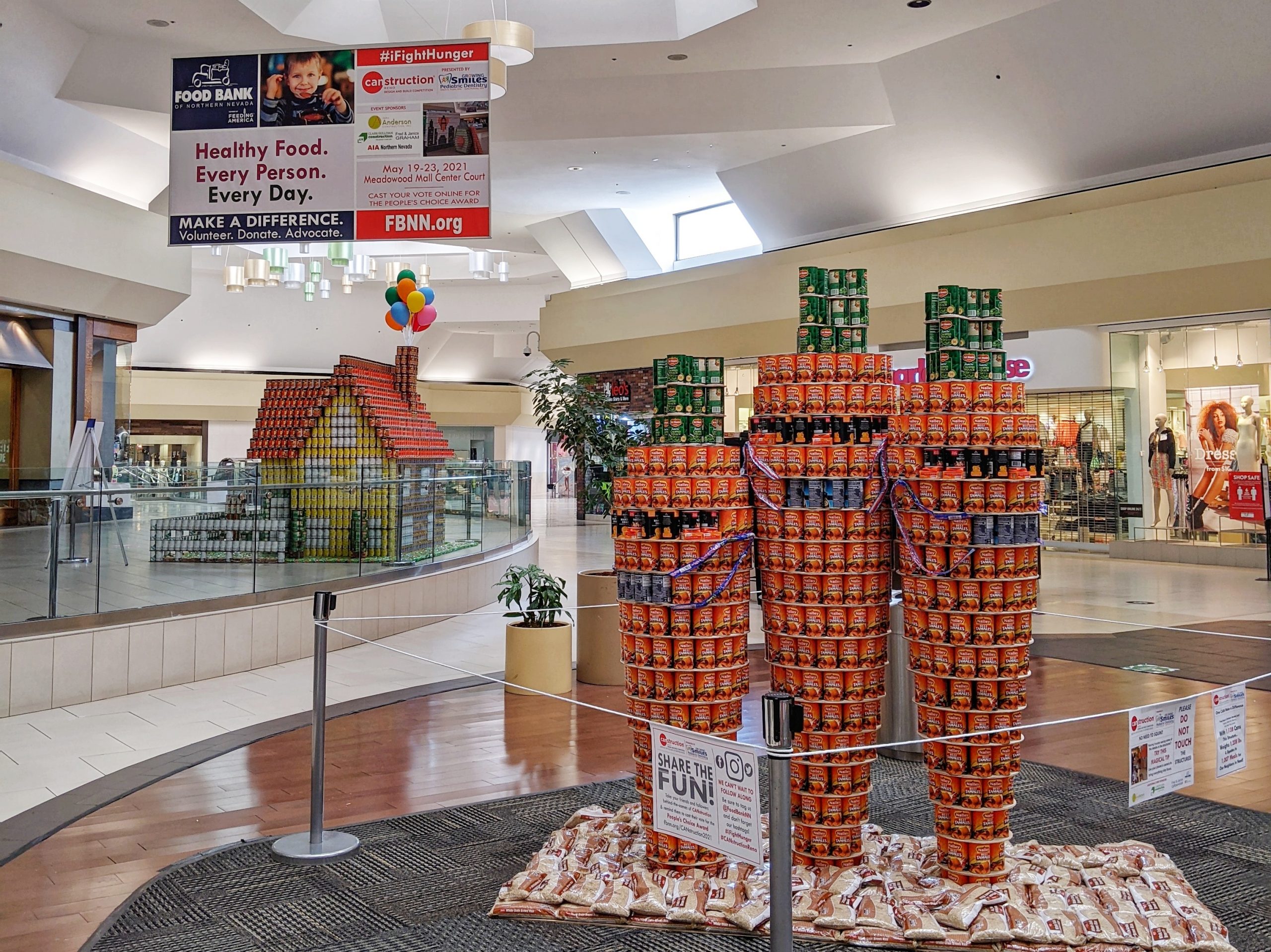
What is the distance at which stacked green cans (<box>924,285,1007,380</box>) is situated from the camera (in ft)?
12.4

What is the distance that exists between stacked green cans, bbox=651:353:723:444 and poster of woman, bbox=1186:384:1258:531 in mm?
14676

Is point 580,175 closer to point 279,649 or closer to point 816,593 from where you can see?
point 279,649

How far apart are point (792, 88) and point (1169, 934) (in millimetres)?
10242

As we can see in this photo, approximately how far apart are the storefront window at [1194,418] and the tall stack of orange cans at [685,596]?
1403 cm

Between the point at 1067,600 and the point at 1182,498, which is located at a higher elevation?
the point at 1182,498

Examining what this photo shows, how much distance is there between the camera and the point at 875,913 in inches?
138

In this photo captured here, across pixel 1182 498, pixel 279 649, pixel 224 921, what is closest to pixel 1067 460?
pixel 1182 498

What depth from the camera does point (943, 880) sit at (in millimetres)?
3762

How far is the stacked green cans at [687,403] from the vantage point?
399 cm

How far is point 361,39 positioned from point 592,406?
498cm

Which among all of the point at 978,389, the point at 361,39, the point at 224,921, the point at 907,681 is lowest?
the point at 224,921

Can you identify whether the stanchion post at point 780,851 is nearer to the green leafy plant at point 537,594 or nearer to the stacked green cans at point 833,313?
A: the stacked green cans at point 833,313

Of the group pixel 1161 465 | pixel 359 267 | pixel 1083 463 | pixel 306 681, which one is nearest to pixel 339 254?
pixel 359 267

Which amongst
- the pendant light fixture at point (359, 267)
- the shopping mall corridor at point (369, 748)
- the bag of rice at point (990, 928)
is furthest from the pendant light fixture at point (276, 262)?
the bag of rice at point (990, 928)
